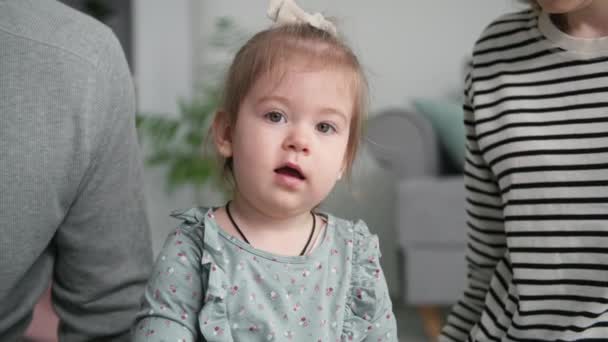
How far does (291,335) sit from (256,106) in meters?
0.28

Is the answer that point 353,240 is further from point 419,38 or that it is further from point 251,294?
point 419,38

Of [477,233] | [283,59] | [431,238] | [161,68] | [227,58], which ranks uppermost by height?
[283,59]

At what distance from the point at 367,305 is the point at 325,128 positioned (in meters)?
0.23

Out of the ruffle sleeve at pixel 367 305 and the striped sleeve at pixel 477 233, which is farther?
the striped sleeve at pixel 477 233

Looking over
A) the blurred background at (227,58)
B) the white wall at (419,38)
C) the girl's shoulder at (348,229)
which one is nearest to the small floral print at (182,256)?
the girl's shoulder at (348,229)

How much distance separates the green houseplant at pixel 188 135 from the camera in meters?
3.68

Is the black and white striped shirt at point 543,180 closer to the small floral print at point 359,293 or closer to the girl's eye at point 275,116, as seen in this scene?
the small floral print at point 359,293

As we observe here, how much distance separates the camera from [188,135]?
3760 mm

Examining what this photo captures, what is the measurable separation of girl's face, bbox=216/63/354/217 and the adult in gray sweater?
0.58 ft

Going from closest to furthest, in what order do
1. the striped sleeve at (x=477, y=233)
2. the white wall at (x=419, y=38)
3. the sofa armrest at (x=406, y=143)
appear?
the striped sleeve at (x=477, y=233), the sofa armrest at (x=406, y=143), the white wall at (x=419, y=38)

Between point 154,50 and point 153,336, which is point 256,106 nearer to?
point 153,336

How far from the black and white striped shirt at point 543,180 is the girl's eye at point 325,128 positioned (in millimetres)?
306

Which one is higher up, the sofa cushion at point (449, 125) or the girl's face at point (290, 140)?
the girl's face at point (290, 140)

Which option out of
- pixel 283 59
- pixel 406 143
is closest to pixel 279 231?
pixel 283 59
